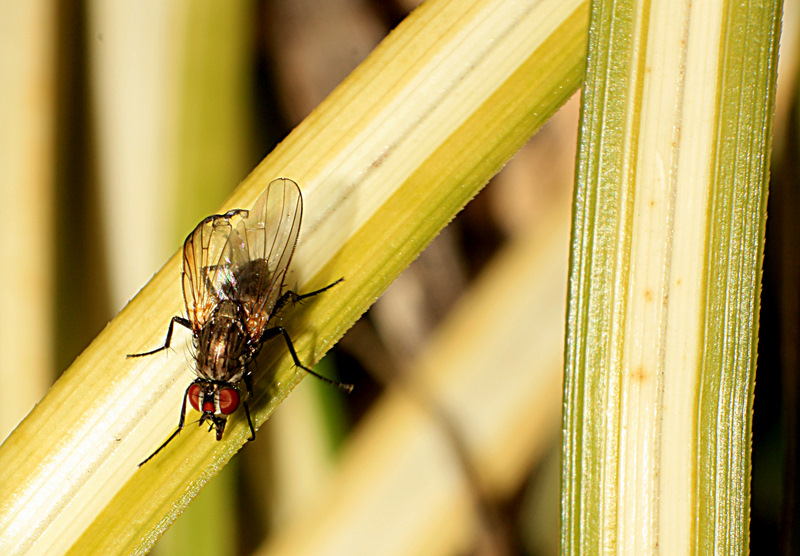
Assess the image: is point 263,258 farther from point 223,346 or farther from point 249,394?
point 249,394

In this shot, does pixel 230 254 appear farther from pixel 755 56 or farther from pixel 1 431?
pixel 755 56

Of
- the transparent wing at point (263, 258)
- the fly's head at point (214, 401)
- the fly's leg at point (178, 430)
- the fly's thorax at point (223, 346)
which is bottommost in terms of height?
the fly's leg at point (178, 430)

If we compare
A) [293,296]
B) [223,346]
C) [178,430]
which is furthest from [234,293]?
[178,430]

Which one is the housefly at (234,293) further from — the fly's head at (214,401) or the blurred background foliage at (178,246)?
the blurred background foliage at (178,246)

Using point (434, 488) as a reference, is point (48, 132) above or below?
above

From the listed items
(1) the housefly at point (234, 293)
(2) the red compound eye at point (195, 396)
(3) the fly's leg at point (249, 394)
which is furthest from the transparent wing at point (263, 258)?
(2) the red compound eye at point (195, 396)

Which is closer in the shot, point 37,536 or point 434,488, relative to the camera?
point 37,536

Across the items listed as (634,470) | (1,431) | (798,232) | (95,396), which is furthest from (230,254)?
(798,232)
